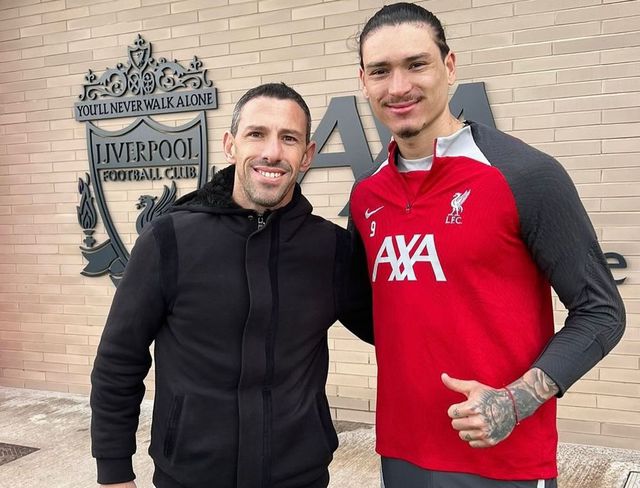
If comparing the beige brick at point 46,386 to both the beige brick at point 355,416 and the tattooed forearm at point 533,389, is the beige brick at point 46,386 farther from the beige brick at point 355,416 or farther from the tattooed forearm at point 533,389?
the tattooed forearm at point 533,389

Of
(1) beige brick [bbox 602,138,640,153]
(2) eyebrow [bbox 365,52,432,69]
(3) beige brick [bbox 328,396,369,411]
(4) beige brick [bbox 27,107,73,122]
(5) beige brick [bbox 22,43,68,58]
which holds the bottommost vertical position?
(3) beige brick [bbox 328,396,369,411]

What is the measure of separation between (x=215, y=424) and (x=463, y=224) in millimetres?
928

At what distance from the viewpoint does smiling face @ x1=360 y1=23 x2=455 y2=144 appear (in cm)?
179

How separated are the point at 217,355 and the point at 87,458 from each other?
2.81 meters

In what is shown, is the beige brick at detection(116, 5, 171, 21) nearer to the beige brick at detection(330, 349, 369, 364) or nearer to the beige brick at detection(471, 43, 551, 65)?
the beige brick at detection(471, 43, 551, 65)

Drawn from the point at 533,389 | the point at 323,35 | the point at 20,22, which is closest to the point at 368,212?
the point at 533,389

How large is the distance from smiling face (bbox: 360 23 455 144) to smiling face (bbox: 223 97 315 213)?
281 mm

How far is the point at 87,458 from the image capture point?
4172 millimetres

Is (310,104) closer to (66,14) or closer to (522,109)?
(522,109)

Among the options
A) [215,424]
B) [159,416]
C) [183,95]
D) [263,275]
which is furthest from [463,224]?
[183,95]

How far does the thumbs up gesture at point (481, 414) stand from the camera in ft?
4.93

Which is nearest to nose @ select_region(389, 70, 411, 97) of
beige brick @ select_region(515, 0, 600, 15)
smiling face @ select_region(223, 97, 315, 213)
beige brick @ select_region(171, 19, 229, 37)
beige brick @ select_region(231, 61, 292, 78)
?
smiling face @ select_region(223, 97, 315, 213)

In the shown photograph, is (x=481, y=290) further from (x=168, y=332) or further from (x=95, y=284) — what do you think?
(x=95, y=284)

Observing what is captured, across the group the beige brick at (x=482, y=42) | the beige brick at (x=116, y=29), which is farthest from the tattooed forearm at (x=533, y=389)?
the beige brick at (x=116, y=29)
